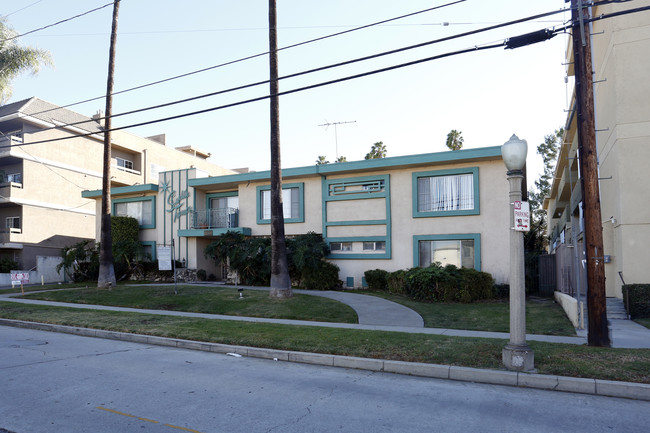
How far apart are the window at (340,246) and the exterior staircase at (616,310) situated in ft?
33.9

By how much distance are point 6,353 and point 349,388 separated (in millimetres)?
7167

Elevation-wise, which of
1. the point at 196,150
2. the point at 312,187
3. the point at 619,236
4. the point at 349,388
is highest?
the point at 196,150

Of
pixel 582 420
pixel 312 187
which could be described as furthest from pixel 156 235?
pixel 582 420

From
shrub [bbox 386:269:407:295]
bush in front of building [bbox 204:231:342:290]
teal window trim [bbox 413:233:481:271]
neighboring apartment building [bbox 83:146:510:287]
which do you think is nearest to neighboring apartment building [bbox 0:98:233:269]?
neighboring apartment building [bbox 83:146:510:287]

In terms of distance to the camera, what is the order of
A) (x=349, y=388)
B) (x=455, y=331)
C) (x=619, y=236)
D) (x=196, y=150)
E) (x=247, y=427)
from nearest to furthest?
1. (x=247, y=427)
2. (x=349, y=388)
3. (x=455, y=331)
4. (x=619, y=236)
5. (x=196, y=150)

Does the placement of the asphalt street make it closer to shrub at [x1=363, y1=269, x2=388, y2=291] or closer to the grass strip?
the grass strip

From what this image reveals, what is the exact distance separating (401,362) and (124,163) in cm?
3790

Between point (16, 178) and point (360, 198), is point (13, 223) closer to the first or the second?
point (16, 178)

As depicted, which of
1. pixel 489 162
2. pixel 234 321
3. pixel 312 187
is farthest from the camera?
pixel 312 187

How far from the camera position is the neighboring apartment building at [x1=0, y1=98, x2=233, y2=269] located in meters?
32.7

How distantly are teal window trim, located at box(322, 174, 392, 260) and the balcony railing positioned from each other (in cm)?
553

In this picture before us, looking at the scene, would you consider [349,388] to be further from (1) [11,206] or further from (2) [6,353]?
(1) [11,206]

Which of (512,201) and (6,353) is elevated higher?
(512,201)

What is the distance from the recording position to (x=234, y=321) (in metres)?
12.6
